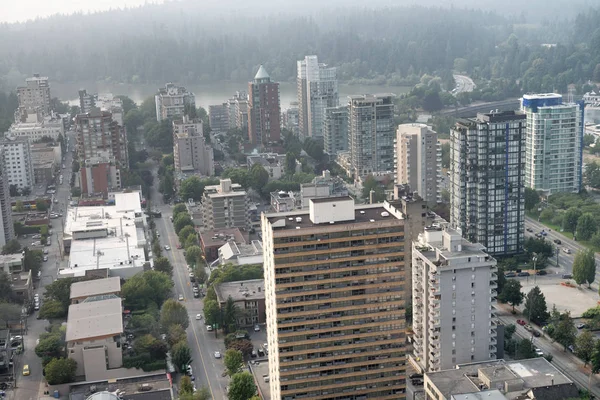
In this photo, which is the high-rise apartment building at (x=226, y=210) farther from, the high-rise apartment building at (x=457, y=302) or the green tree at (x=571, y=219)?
the high-rise apartment building at (x=457, y=302)

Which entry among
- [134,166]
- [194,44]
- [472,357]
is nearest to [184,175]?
[134,166]

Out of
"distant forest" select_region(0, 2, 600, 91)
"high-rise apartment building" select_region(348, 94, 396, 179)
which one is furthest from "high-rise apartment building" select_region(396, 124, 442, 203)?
"distant forest" select_region(0, 2, 600, 91)

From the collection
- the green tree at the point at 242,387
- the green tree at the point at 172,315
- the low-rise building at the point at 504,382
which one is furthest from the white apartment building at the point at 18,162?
the low-rise building at the point at 504,382

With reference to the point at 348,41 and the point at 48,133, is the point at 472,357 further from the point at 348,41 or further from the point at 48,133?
the point at 348,41

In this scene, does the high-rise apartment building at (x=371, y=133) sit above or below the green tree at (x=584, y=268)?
above

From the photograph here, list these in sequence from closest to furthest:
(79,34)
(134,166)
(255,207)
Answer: (255,207) < (134,166) < (79,34)
